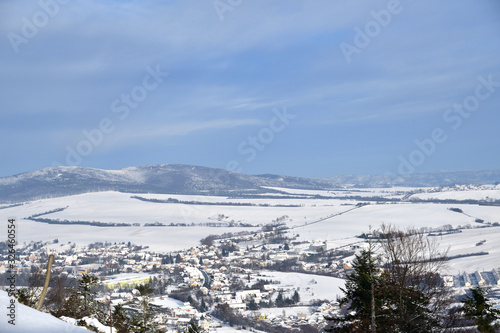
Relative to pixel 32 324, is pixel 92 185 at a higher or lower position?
higher

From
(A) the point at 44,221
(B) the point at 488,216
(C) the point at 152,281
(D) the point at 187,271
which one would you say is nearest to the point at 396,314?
(C) the point at 152,281

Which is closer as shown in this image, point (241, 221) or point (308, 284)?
point (308, 284)

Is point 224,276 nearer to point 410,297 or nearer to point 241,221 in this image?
point 410,297

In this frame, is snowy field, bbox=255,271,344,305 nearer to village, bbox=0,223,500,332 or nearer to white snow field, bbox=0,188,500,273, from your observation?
village, bbox=0,223,500,332

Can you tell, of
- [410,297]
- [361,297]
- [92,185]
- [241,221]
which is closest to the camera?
[410,297]

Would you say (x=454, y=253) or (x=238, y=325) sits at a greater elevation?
(x=454, y=253)

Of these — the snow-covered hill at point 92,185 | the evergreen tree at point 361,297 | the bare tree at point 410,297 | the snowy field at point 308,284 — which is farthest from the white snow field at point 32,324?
the snow-covered hill at point 92,185

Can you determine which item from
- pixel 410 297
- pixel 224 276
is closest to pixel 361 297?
pixel 410 297

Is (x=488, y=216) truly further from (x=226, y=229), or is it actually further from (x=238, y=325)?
(x=238, y=325)
